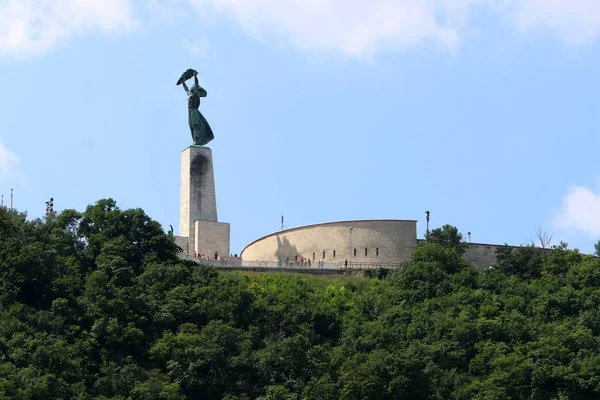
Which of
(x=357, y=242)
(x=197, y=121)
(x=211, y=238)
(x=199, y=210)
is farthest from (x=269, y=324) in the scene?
(x=197, y=121)

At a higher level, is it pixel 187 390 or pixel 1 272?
pixel 1 272

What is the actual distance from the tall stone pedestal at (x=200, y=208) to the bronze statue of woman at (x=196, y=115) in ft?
1.61

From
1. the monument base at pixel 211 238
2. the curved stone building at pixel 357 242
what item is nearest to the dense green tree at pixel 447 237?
the curved stone building at pixel 357 242

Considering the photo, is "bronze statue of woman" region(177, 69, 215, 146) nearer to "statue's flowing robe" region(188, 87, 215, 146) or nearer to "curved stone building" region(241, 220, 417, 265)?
"statue's flowing robe" region(188, 87, 215, 146)

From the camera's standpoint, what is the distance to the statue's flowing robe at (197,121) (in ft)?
202

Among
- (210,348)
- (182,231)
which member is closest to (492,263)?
(182,231)

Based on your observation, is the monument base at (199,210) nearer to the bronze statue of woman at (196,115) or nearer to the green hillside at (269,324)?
the bronze statue of woman at (196,115)

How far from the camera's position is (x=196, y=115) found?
6194cm

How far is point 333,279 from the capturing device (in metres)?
57.0

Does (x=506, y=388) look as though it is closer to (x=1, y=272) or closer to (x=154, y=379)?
(x=154, y=379)

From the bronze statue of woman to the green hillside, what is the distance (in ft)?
26.5

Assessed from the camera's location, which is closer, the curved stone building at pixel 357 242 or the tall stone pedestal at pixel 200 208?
the curved stone building at pixel 357 242

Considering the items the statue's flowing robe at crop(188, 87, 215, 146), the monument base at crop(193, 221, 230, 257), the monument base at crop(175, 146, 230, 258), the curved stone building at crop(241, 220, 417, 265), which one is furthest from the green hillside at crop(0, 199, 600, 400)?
the statue's flowing robe at crop(188, 87, 215, 146)

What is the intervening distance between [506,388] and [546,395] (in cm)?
119
